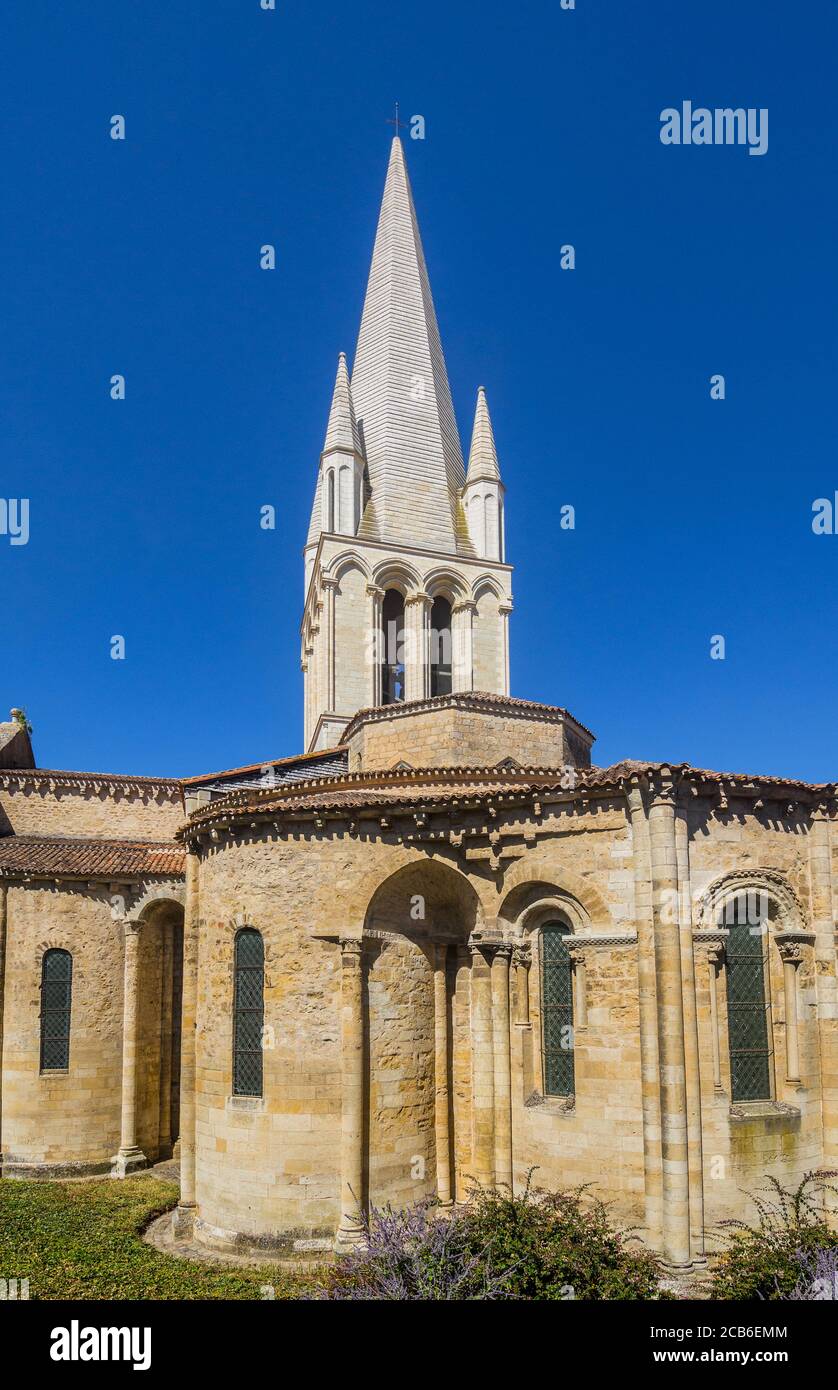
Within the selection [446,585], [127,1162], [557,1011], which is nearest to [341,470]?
[446,585]

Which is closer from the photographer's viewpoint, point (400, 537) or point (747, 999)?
point (747, 999)

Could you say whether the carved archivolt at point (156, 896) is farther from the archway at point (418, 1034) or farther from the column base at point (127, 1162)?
the archway at point (418, 1034)

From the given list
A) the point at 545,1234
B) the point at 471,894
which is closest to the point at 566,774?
the point at 471,894

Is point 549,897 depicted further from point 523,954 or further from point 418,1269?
point 418,1269

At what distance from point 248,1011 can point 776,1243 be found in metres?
7.92

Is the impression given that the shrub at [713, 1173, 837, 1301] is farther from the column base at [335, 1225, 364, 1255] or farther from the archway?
the column base at [335, 1225, 364, 1255]

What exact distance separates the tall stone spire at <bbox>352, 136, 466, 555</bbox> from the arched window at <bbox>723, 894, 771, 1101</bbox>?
2563 cm

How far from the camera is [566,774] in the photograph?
49.7 feet

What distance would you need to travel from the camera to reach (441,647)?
38.5 meters

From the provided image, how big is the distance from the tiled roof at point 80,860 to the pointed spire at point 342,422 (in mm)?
19784

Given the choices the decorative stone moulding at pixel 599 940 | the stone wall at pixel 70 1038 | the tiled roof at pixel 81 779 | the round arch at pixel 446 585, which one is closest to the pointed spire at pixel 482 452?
the round arch at pixel 446 585

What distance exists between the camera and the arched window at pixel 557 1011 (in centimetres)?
1438

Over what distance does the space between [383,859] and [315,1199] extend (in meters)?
4.93

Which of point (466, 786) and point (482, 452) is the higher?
point (482, 452)
